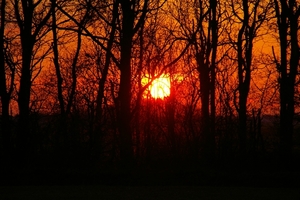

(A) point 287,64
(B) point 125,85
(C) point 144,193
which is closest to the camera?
(C) point 144,193

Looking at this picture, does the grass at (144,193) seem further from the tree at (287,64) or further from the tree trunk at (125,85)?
the tree at (287,64)

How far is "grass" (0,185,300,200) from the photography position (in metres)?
11.5

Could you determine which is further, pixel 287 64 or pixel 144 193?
pixel 287 64

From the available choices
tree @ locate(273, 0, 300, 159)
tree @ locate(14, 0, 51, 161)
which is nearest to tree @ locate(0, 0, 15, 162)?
tree @ locate(14, 0, 51, 161)

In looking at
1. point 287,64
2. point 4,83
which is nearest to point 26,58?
point 4,83

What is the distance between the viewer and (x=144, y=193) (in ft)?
39.4

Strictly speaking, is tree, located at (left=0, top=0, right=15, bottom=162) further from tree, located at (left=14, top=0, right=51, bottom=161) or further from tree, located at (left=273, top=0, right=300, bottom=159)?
tree, located at (left=273, top=0, right=300, bottom=159)

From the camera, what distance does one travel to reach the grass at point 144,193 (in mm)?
11453

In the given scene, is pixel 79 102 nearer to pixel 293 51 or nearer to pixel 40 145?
pixel 40 145

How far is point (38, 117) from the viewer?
71.2 feet

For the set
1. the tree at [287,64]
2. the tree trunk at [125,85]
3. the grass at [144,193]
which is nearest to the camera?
the grass at [144,193]

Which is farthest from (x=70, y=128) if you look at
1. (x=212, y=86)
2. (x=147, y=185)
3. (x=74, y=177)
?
(x=212, y=86)

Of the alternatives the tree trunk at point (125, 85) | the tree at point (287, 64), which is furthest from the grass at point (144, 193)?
the tree at point (287, 64)

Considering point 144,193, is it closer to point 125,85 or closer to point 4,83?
point 125,85
